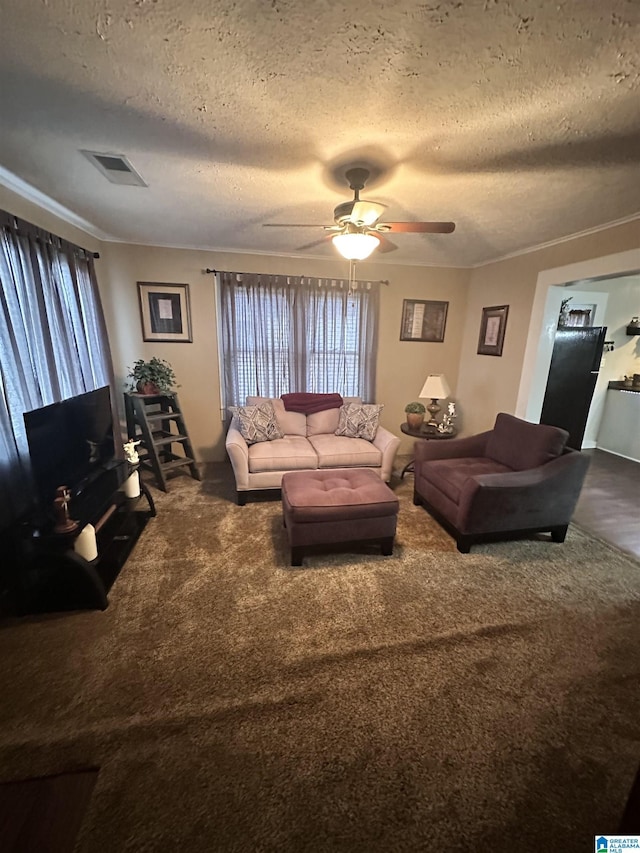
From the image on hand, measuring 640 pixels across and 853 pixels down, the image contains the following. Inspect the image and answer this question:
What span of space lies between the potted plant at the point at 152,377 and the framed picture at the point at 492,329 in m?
3.64

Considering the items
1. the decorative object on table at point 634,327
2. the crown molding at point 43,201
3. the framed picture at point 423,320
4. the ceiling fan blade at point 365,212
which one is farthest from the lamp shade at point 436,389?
the crown molding at point 43,201

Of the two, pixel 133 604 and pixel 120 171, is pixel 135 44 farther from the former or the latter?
pixel 133 604

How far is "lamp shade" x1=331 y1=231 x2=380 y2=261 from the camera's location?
1.98 m

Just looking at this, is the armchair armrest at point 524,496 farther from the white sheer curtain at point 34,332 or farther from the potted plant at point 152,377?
the potted plant at point 152,377

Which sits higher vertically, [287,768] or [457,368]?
[457,368]

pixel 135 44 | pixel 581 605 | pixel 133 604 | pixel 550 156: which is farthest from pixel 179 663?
pixel 550 156

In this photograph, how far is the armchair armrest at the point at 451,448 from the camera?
3315 mm

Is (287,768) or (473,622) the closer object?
(287,768)

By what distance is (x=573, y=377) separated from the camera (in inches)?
174

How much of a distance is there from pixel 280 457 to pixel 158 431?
1.33 metres

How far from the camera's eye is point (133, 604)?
6.68ft

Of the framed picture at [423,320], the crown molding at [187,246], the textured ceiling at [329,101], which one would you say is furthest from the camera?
the framed picture at [423,320]

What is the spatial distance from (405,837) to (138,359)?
421 cm

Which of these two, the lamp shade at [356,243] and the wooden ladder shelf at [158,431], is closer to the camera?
the lamp shade at [356,243]
